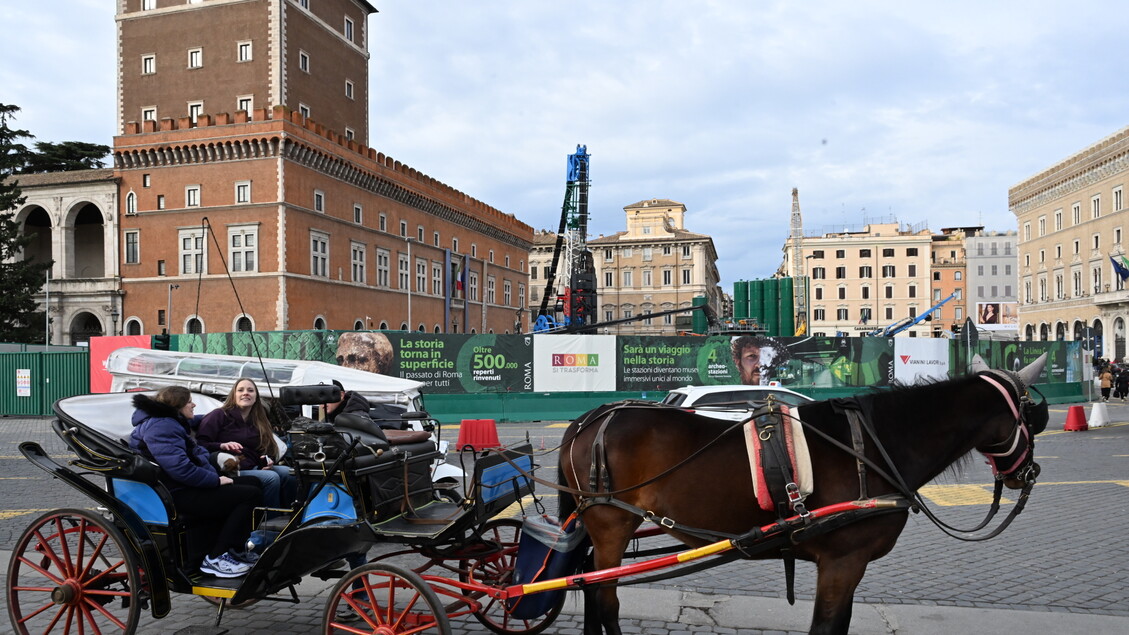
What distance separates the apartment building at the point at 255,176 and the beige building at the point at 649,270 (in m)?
47.3

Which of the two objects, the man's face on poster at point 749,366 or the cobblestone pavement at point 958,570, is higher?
the man's face on poster at point 749,366

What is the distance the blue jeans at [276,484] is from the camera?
18.3 feet

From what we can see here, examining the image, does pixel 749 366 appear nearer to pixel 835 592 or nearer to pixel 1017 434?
pixel 1017 434

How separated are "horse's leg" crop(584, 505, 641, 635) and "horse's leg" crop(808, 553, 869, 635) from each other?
40.0 inches

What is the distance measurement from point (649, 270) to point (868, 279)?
3081cm

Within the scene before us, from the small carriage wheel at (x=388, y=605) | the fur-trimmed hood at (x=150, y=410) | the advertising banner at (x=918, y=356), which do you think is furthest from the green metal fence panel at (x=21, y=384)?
the advertising banner at (x=918, y=356)

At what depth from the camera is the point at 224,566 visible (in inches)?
202

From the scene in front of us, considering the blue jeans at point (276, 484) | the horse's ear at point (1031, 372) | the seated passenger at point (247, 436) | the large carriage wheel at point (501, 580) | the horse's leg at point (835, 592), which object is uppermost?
the horse's ear at point (1031, 372)

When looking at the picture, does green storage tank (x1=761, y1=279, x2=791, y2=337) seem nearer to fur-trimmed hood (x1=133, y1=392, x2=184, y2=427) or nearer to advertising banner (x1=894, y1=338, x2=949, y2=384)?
advertising banner (x1=894, y1=338, x2=949, y2=384)

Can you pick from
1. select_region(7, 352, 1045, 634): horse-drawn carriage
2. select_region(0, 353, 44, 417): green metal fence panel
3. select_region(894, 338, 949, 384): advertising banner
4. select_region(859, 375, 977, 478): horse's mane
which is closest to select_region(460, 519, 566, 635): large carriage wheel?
select_region(7, 352, 1045, 634): horse-drawn carriage

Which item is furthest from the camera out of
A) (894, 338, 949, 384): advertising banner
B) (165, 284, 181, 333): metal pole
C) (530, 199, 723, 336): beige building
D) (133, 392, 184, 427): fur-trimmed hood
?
(530, 199, 723, 336): beige building

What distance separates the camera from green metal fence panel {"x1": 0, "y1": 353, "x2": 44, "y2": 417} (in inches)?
1037

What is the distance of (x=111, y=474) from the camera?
5.04 m

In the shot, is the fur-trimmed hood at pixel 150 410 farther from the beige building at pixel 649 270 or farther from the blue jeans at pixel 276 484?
the beige building at pixel 649 270
